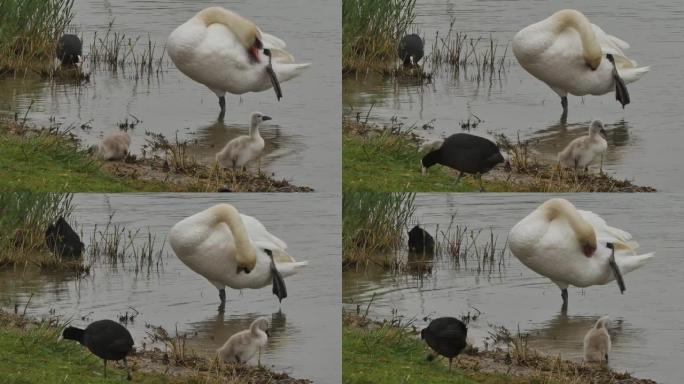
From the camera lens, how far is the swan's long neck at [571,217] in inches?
568

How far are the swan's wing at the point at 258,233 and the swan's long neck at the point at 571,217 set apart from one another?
7.00 ft

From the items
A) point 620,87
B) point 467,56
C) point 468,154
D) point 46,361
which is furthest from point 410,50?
point 46,361

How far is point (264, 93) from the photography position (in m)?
16.1

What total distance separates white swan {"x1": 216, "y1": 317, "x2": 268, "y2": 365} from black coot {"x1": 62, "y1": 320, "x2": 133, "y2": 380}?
0.71 metres

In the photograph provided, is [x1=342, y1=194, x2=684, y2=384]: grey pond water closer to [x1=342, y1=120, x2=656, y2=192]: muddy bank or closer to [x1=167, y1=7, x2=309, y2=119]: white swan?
[x1=342, y1=120, x2=656, y2=192]: muddy bank

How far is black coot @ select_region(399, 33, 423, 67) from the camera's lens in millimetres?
16500

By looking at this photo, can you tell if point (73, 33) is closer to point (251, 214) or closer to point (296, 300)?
point (251, 214)

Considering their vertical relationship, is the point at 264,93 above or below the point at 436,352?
above

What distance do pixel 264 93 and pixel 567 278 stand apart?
3.30 meters

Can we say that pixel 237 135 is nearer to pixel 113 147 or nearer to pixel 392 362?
pixel 113 147

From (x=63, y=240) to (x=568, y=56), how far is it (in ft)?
14.5

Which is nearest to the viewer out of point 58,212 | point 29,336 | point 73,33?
point 29,336

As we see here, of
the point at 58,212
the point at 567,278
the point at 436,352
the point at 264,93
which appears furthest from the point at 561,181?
the point at 58,212

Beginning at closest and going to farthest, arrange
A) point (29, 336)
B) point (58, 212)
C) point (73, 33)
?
point (29, 336), point (58, 212), point (73, 33)
